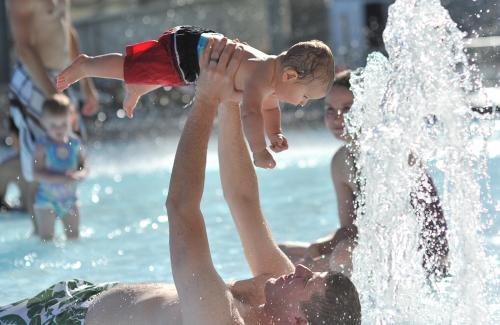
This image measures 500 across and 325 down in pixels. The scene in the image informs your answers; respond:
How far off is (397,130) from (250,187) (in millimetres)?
623

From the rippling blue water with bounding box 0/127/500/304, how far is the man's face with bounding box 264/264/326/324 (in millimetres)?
1811

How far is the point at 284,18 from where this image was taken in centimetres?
1481

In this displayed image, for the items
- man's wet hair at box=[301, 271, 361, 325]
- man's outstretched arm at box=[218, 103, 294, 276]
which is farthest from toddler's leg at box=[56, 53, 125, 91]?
man's wet hair at box=[301, 271, 361, 325]

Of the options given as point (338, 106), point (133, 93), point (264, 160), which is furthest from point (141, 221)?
point (264, 160)

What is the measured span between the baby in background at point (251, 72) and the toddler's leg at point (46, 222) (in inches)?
81.7

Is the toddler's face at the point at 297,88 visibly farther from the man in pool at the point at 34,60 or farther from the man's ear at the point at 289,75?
the man in pool at the point at 34,60

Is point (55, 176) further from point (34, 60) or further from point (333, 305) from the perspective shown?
point (333, 305)

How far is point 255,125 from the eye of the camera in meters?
3.74

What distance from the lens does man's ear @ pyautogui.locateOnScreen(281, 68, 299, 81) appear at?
12.6 feet

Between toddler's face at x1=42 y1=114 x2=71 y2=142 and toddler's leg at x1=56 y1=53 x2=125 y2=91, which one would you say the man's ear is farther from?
toddler's face at x1=42 y1=114 x2=71 y2=142

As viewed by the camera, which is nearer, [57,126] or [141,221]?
[57,126]

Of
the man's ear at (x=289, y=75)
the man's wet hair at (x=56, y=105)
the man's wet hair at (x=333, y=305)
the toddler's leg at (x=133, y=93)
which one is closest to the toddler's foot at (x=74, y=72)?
the toddler's leg at (x=133, y=93)

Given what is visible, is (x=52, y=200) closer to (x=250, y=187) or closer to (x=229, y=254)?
(x=229, y=254)

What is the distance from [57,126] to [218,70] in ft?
9.45
